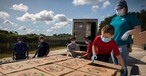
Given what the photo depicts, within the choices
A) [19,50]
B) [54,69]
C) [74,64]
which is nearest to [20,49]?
[19,50]

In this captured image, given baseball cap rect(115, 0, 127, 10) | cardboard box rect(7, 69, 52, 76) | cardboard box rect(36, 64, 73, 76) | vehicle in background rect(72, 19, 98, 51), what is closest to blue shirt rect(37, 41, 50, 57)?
baseball cap rect(115, 0, 127, 10)

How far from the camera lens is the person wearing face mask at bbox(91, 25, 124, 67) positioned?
13.2ft

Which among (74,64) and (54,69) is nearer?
(54,69)

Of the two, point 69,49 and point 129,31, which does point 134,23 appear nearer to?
point 129,31

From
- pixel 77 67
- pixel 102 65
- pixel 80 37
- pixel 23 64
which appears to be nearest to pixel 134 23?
pixel 102 65

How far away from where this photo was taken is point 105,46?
4.34m

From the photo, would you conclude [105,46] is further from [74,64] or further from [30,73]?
[30,73]

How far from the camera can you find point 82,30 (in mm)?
20656

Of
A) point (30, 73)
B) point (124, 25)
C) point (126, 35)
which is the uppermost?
point (124, 25)

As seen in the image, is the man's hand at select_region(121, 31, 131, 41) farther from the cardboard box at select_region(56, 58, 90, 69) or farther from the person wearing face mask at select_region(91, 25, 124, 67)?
the cardboard box at select_region(56, 58, 90, 69)

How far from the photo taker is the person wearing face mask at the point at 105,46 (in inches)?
158

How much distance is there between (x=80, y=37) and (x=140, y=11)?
74290 millimetres

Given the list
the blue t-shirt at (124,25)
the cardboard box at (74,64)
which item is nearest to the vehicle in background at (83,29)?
the blue t-shirt at (124,25)

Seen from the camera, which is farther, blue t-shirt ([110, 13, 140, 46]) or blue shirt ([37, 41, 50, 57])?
blue shirt ([37, 41, 50, 57])
